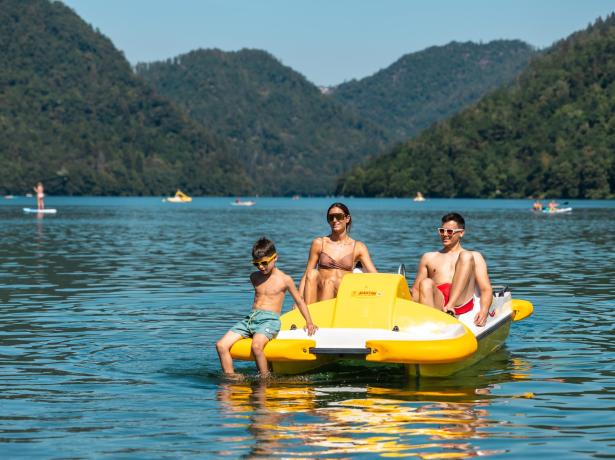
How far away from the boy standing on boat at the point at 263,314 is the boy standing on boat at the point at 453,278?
2.33 meters

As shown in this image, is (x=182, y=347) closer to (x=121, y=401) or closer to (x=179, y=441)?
(x=121, y=401)

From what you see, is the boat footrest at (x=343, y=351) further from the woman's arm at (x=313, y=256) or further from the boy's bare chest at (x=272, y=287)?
the woman's arm at (x=313, y=256)

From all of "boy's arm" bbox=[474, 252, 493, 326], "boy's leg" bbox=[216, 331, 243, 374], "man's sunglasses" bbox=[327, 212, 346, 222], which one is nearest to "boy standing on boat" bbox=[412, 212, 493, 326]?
"boy's arm" bbox=[474, 252, 493, 326]

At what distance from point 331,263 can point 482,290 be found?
2.18 m

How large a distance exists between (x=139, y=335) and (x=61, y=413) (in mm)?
6857

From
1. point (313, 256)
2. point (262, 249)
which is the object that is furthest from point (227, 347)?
point (313, 256)

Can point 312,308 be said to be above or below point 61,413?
above

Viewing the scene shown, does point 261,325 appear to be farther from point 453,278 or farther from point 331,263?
point 453,278

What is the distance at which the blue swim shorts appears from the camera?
47.7 feet

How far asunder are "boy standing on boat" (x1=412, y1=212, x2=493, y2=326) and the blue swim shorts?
2.45 metres

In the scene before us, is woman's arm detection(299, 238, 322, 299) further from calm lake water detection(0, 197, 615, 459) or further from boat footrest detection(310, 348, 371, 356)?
boat footrest detection(310, 348, 371, 356)

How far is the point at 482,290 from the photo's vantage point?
1623cm

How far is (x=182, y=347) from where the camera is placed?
18.1 meters

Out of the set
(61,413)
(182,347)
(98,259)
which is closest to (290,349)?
(61,413)
